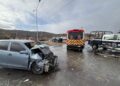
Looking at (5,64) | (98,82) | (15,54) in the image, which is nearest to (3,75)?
(5,64)

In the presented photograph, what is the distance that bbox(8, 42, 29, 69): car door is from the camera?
6594 millimetres

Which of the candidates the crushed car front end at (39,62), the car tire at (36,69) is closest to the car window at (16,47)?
the crushed car front end at (39,62)

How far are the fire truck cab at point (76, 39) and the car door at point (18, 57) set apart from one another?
12008mm

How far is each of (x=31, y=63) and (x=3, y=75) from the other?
1.49m

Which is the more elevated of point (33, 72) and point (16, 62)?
point (16, 62)

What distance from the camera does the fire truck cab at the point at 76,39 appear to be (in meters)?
17.9

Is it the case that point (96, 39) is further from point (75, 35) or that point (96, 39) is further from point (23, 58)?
point (23, 58)

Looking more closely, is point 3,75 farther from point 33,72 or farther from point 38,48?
point 38,48

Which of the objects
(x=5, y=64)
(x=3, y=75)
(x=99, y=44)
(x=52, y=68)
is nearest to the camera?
(x=3, y=75)

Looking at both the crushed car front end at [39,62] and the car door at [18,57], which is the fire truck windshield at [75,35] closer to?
the crushed car front end at [39,62]

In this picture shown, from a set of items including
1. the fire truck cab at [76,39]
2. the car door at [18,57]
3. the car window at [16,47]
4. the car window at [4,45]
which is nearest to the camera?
the car door at [18,57]

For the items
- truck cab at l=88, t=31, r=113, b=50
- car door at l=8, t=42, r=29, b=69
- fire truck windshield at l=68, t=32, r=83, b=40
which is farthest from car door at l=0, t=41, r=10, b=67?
truck cab at l=88, t=31, r=113, b=50

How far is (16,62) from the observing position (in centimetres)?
670

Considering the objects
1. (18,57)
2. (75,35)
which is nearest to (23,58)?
(18,57)
